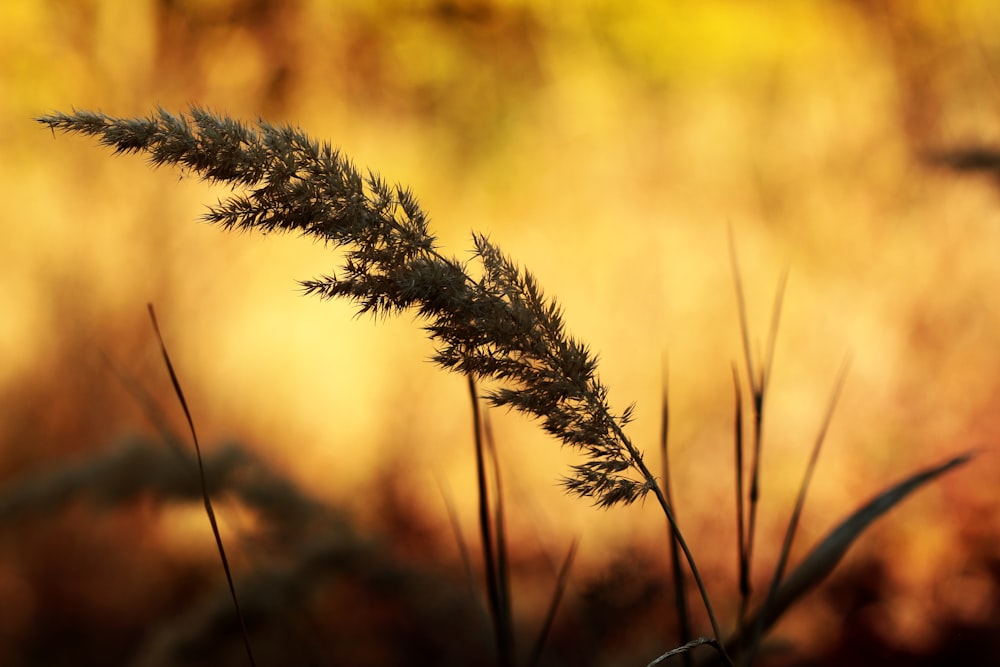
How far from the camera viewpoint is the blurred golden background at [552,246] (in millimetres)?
1030

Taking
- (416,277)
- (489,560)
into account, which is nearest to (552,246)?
(489,560)

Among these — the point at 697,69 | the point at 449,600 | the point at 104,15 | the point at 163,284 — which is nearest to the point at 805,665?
the point at 449,600

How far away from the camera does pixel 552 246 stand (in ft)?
3.70

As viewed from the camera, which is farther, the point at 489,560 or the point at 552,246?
the point at 552,246

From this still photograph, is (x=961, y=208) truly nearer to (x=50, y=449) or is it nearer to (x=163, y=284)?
(x=163, y=284)

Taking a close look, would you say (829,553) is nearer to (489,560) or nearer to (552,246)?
(489,560)

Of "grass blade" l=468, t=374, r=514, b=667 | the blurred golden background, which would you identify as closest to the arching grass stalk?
"grass blade" l=468, t=374, r=514, b=667

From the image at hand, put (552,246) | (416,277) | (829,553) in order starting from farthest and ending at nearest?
(552,246)
(829,553)
(416,277)

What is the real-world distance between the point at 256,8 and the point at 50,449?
67 centimetres

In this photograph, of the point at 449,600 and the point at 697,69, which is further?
the point at 697,69

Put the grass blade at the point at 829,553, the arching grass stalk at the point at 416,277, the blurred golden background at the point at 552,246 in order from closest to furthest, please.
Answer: the arching grass stalk at the point at 416,277 < the grass blade at the point at 829,553 < the blurred golden background at the point at 552,246

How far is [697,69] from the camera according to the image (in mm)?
1104

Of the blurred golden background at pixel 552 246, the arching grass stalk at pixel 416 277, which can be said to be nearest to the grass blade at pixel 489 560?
the arching grass stalk at pixel 416 277

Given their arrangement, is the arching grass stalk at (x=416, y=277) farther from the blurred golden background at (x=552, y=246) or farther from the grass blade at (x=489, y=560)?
the blurred golden background at (x=552, y=246)
